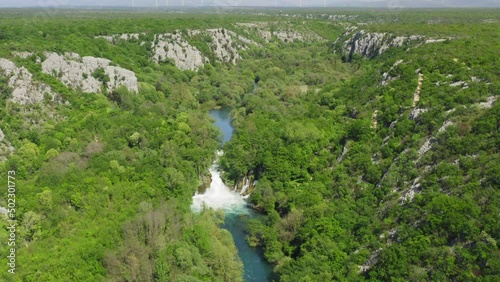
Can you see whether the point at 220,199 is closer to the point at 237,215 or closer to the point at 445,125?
the point at 237,215

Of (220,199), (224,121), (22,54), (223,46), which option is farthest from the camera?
(223,46)

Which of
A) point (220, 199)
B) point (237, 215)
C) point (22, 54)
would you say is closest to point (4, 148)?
point (22, 54)

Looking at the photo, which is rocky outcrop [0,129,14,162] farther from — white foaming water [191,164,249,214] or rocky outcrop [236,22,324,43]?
rocky outcrop [236,22,324,43]

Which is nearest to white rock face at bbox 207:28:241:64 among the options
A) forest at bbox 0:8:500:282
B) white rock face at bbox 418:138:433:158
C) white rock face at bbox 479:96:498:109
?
forest at bbox 0:8:500:282

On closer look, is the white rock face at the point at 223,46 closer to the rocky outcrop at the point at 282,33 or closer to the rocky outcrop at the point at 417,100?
the rocky outcrop at the point at 282,33

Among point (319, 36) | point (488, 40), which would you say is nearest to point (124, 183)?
point (488, 40)

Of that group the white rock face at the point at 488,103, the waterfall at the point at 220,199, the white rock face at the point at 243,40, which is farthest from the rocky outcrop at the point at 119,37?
the white rock face at the point at 488,103
